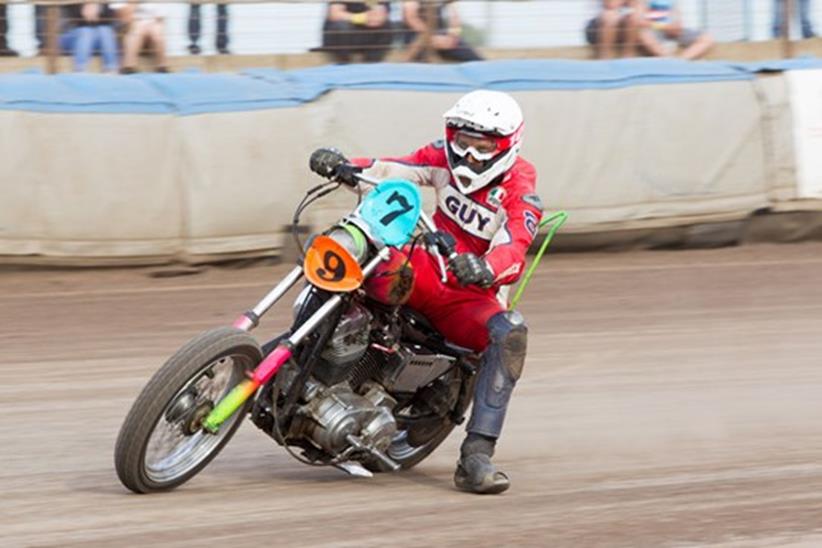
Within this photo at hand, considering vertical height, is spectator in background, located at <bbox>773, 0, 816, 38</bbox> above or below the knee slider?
above

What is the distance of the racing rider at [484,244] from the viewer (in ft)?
19.5

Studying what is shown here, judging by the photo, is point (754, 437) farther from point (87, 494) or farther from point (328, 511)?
point (87, 494)

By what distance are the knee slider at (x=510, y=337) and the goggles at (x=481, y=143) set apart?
0.63 m

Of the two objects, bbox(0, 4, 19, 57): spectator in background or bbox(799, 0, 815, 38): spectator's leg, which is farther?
bbox(799, 0, 815, 38): spectator's leg

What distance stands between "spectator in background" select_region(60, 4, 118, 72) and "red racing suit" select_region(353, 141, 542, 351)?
6.05 meters

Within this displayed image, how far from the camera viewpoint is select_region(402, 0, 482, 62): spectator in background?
12578 millimetres

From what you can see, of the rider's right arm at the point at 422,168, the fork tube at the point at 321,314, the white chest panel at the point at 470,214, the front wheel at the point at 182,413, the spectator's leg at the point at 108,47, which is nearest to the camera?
the front wheel at the point at 182,413

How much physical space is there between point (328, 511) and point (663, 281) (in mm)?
6294

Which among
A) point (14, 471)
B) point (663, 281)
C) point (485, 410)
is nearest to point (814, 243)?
point (663, 281)

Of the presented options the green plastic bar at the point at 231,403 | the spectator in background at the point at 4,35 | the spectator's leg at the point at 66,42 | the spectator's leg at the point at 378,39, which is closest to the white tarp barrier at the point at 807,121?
the spectator's leg at the point at 378,39

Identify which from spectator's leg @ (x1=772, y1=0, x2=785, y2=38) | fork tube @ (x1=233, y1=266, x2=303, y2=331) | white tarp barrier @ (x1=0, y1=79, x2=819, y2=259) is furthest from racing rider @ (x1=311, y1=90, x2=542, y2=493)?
spectator's leg @ (x1=772, y1=0, x2=785, y2=38)

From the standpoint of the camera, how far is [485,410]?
605cm

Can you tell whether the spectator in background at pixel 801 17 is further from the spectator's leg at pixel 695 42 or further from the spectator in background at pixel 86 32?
the spectator in background at pixel 86 32

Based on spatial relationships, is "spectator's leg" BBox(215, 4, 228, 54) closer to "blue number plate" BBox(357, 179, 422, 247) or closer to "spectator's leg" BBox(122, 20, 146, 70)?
"spectator's leg" BBox(122, 20, 146, 70)
